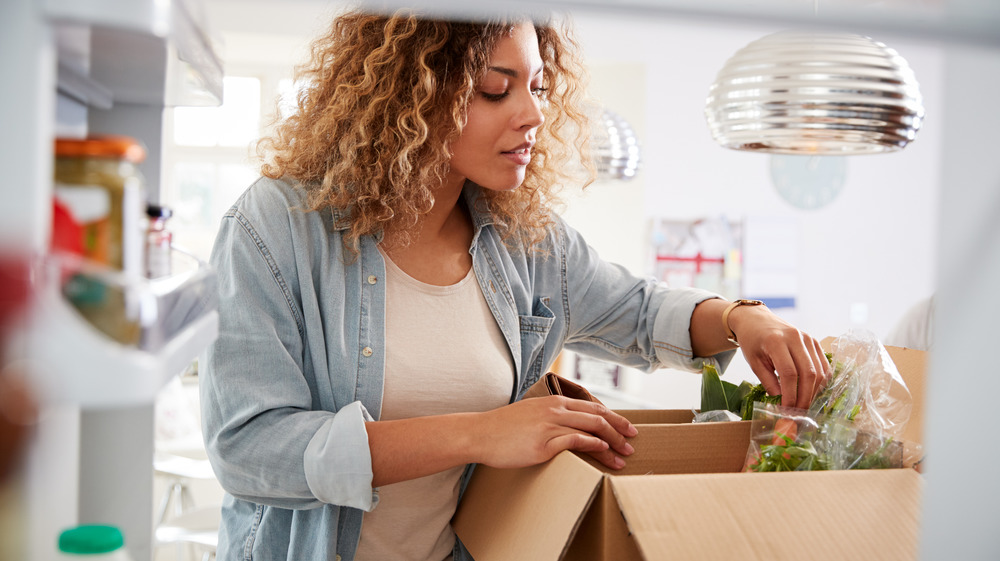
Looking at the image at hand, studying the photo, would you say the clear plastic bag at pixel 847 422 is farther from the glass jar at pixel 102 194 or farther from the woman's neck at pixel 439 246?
the glass jar at pixel 102 194

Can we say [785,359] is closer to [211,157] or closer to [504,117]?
[504,117]

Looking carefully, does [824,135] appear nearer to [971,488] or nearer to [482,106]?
[482,106]

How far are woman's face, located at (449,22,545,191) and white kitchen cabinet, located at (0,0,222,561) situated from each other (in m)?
0.49

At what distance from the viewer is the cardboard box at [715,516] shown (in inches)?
28.0

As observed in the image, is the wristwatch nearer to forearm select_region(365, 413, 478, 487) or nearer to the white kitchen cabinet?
forearm select_region(365, 413, 478, 487)

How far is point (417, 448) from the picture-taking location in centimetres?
96

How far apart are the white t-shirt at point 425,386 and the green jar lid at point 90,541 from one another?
61 cm

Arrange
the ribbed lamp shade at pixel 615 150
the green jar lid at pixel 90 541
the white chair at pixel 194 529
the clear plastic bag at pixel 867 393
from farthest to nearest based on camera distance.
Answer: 1. the ribbed lamp shade at pixel 615 150
2. the white chair at pixel 194 529
3. the clear plastic bag at pixel 867 393
4. the green jar lid at pixel 90 541

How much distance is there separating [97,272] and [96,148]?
0.24 ft

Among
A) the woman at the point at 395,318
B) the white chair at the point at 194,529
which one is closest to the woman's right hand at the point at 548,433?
the woman at the point at 395,318

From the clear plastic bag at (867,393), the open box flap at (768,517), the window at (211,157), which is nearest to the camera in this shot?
the open box flap at (768,517)

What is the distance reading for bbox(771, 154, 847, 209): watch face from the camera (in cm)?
527

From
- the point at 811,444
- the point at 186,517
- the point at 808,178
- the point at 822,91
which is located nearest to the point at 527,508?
the point at 811,444

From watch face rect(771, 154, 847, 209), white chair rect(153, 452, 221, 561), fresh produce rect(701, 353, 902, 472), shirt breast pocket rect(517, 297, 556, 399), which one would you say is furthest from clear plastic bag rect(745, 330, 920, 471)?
watch face rect(771, 154, 847, 209)
